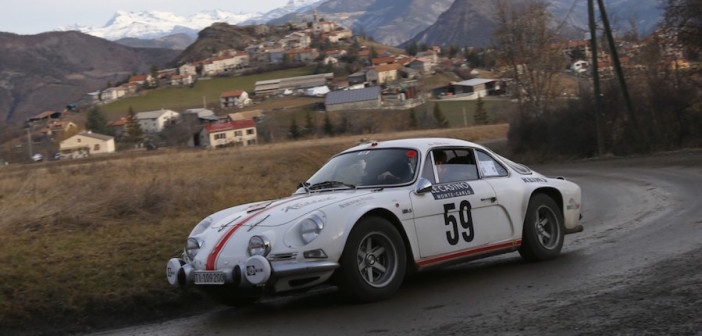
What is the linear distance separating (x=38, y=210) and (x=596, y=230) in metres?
8.35

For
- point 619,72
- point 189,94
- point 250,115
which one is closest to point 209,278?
point 619,72

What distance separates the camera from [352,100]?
107m

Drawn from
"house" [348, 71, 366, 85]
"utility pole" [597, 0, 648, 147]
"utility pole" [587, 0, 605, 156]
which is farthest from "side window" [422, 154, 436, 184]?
"house" [348, 71, 366, 85]

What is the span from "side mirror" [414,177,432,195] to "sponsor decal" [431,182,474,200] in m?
0.17

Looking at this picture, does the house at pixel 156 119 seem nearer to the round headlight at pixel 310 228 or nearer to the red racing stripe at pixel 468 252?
the red racing stripe at pixel 468 252

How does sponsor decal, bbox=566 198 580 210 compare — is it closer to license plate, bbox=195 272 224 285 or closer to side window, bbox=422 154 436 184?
side window, bbox=422 154 436 184

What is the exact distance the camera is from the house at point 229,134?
72688mm

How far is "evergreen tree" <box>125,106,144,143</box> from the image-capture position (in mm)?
85875

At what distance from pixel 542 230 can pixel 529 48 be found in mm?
46104

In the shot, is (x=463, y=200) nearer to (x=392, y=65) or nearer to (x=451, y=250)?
(x=451, y=250)

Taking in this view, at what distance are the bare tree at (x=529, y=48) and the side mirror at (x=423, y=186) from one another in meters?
44.6

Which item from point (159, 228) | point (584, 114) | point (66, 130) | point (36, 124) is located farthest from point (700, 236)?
point (36, 124)

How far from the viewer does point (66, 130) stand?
98.1m

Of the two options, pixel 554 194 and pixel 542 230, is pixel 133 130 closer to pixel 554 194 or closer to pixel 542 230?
pixel 554 194
